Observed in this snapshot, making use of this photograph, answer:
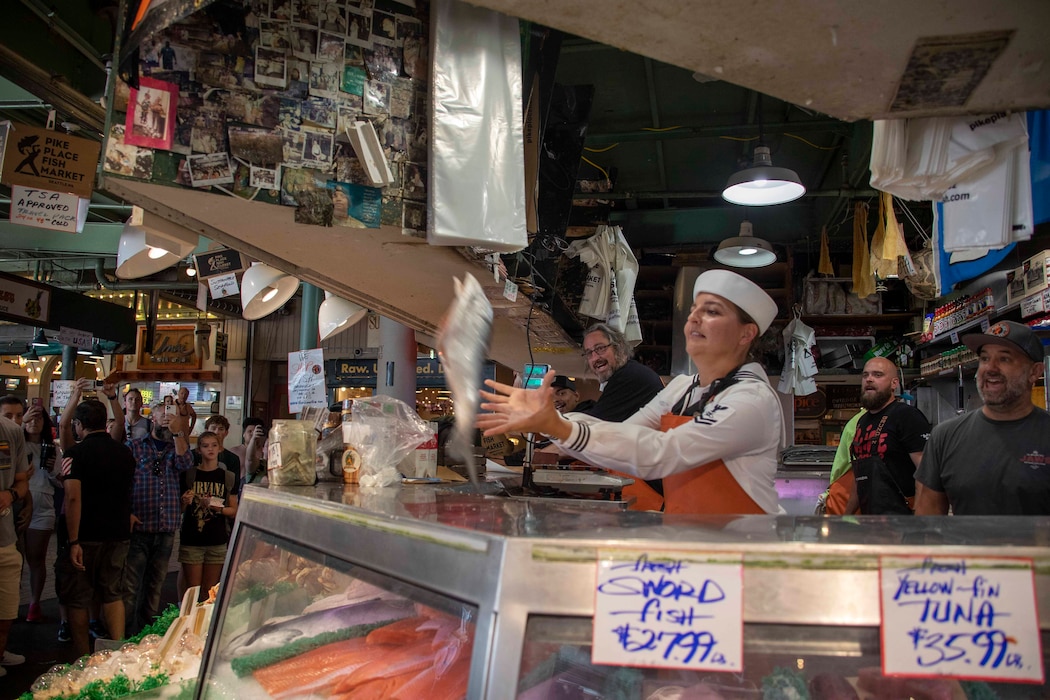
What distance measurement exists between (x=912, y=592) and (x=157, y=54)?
8.03ft

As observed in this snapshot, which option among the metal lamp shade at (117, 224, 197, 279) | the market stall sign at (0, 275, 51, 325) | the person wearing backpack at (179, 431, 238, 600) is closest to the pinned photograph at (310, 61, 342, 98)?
the metal lamp shade at (117, 224, 197, 279)

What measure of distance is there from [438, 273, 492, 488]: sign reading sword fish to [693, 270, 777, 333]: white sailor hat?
0.80 m

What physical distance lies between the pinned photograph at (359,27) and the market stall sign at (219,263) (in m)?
3.52

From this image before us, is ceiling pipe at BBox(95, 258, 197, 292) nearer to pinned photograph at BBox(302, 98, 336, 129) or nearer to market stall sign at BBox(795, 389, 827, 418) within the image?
market stall sign at BBox(795, 389, 827, 418)

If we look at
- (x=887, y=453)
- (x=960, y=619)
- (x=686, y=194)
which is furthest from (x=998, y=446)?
(x=686, y=194)

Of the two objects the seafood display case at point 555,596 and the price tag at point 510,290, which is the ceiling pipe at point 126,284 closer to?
the price tag at point 510,290

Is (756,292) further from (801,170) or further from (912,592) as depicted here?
(801,170)

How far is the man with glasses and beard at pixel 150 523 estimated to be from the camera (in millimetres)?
5344

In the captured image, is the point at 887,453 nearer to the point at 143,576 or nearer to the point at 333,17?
the point at 333,17

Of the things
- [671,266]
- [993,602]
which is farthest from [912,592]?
[671,266]

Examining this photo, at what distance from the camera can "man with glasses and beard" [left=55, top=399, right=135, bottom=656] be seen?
16.0 feet

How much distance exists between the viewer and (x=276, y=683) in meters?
1.67

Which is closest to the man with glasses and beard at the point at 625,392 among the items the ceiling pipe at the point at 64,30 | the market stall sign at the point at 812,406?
the ceiling pipe at the point at 64,30

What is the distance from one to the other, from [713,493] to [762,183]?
3.72 m
